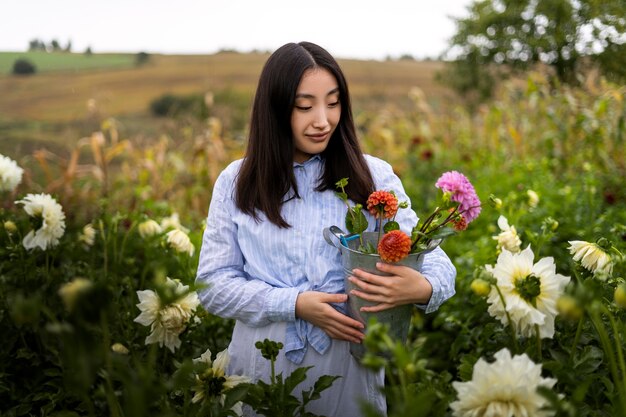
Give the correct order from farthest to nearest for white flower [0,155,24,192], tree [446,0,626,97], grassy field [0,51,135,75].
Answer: tree [446,0,626,97]
grassy field [0,51,135,75]
white flower [0,155,24,192]

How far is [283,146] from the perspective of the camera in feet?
4.93

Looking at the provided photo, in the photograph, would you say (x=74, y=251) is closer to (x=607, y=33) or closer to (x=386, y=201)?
(x=386, y=201)

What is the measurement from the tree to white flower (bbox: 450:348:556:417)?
7256 mm

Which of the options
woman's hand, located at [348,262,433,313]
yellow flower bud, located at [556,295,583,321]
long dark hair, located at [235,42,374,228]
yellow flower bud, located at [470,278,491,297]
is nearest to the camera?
yellow flower bud, located at [556,295,583,321]

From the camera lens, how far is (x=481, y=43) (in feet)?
36.2

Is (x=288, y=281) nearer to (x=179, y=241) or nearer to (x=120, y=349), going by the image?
(x=120, y=349)

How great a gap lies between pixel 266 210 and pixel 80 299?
2.79ft

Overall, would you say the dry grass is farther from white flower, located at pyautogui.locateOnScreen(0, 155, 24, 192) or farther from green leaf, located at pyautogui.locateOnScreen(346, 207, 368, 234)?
green leaf, located at pyautogui.locateOnScreen(346, 207, 368, 234)

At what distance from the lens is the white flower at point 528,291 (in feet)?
3.17

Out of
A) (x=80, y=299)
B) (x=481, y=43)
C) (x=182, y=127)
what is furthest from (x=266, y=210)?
(x=481, y=43)

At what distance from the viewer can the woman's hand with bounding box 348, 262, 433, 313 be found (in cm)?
119

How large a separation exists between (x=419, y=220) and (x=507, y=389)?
0.48m

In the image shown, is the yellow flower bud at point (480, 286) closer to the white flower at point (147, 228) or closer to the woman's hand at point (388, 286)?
the woman's hand at point (388, 286)

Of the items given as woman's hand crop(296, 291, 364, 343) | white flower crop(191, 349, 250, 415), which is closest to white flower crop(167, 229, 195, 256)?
woman's hand crop(296, 291, 364, 343)
